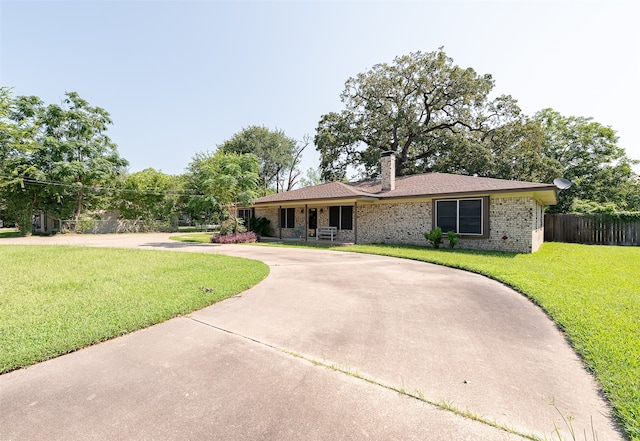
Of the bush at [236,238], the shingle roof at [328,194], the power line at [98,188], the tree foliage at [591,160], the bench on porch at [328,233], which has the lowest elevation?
the bush at [236,238]

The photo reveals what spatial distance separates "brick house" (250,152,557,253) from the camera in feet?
37.6

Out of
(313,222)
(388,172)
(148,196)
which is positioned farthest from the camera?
(148,196)

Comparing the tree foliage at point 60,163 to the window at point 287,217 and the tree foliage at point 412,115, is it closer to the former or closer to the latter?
the window at point 287,217

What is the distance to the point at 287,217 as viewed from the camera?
18922mm

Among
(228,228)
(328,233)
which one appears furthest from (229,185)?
(328,233)

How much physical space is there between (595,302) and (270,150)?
120 ft

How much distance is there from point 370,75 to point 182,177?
22.5 meters

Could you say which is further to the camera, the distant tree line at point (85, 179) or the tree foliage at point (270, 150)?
the tree foliage at point (270, 150)

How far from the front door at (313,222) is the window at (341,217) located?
111cm

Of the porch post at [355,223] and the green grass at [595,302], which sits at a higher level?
the porch post at [355,223]

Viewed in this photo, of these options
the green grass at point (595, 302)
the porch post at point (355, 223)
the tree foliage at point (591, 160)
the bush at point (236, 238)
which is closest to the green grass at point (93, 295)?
the green grass at point (595, 302)

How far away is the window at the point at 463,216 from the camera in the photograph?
1205cm

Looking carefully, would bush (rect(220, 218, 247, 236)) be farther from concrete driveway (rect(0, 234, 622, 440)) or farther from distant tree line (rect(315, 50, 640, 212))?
concrete driveway (rect(0, 234, 622, 440))

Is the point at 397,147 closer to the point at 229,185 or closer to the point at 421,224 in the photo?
the point at 421,224
